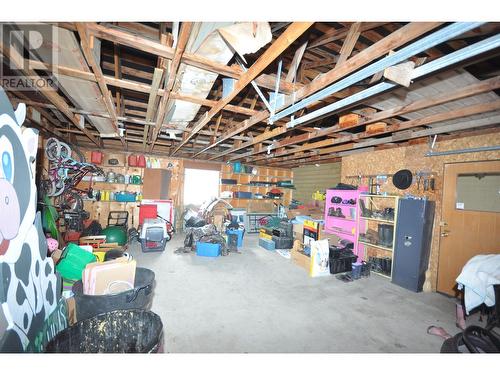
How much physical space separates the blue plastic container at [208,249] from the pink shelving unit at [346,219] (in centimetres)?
307

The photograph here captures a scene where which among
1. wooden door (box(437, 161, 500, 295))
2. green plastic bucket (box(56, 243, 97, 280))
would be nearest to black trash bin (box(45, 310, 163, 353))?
green plastic bucket (box(56, 243, 97, 280))

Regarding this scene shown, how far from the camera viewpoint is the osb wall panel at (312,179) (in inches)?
309

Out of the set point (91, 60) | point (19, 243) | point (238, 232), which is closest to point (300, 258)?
point (238, 232)

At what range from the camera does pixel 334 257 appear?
4.51m

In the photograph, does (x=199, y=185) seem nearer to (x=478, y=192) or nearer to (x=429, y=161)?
(x=429, y=161)

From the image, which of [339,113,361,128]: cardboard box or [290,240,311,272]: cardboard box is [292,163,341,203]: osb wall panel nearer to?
[290,240,311,272]: cardboard box

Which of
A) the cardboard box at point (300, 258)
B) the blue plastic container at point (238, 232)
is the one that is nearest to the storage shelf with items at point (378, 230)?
the cardboard box at point (300, 258)

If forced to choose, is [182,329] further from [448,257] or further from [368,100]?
[448,257]

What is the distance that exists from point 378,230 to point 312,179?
13.8 ft

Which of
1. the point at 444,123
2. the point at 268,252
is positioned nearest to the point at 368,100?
the point at 444,123

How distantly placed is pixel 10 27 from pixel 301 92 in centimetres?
Answer: 252

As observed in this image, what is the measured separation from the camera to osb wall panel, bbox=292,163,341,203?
7.84 metres

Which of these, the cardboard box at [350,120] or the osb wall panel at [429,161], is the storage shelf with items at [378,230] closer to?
the osb wall panel at [429,161]

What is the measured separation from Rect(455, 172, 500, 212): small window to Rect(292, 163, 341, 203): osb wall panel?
151 inches
